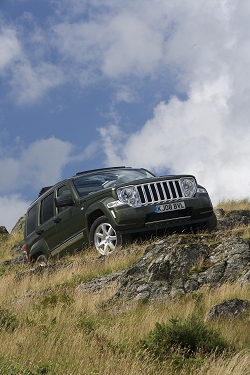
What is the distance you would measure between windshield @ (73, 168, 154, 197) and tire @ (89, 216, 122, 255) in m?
0.95

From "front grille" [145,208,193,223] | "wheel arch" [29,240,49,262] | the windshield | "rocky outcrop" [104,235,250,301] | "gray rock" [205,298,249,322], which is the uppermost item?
the windshield

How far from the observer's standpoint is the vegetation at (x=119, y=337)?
5891 mm

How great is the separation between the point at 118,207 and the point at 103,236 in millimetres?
754

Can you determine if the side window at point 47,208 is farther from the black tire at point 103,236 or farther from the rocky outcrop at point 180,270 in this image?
the rocky outcrop at point 180,270

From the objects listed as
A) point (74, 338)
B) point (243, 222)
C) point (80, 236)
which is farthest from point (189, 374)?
point (243, 222)

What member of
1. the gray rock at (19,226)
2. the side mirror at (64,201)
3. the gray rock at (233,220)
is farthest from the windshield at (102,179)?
the gray rock at (19,226)

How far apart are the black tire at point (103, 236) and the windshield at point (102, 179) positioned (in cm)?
95

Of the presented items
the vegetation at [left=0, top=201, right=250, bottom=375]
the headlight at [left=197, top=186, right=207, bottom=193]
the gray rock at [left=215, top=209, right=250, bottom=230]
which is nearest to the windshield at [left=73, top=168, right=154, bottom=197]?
the headlight at [left=197, top=186, right=207, bottom=193]

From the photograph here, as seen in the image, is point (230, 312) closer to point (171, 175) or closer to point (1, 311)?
point (1, 311)

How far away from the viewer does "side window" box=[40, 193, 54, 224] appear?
45.5 ft

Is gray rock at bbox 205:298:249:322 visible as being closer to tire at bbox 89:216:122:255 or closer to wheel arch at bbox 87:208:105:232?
tire at bbox 89:216:122:255

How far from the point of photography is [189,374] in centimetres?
596

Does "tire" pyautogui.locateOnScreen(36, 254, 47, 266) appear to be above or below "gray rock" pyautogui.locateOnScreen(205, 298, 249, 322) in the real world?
above

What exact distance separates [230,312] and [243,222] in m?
9.47
